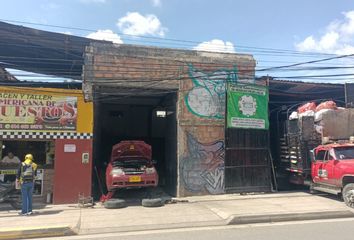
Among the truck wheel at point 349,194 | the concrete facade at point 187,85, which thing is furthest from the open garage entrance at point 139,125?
the truck wheel at point 349,194

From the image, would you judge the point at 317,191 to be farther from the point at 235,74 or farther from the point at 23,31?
the point at 23,31

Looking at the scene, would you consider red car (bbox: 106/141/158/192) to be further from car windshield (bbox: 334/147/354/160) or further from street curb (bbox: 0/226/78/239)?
car windshield (bbox: 334/147/354/160)

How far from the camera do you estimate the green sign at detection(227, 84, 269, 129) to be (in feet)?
50.7

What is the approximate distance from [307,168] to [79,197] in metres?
8.87

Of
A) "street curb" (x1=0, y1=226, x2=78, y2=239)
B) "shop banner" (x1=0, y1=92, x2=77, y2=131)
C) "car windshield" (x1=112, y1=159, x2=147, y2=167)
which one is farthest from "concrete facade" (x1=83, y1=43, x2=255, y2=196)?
"street curb" (x1=0, y1=226, x2=78, y2=239)

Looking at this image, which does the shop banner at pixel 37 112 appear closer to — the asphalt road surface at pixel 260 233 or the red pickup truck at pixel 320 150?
the asphalt road surface at pixel 260 233

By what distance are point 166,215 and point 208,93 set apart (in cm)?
602

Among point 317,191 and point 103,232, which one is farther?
point 317,191

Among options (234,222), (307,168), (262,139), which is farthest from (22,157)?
(307,168)

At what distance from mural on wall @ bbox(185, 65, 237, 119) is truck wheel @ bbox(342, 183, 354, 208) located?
547cm

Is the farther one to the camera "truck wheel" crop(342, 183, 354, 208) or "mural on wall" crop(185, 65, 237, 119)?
"mural on wall" crop(185, 65, 237, 119)

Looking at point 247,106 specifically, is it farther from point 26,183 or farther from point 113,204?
point 26,183

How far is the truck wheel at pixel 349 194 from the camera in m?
12.0

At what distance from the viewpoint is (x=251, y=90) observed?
52.0ft
